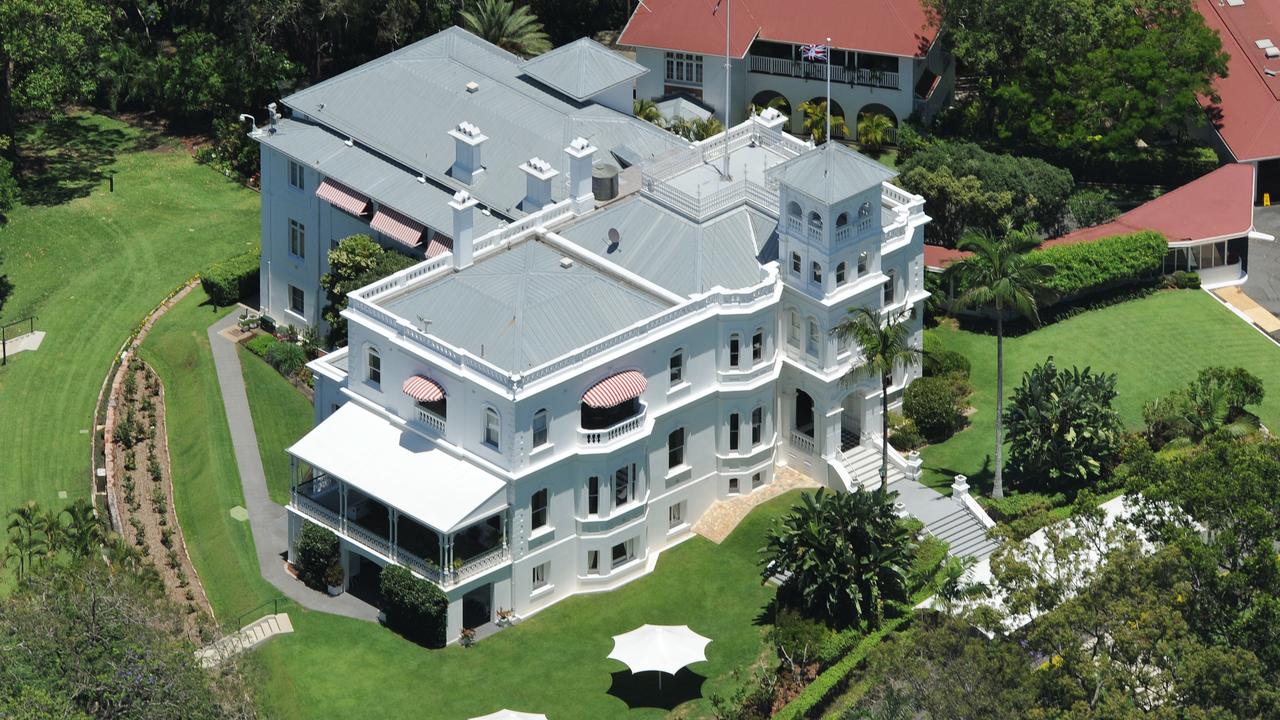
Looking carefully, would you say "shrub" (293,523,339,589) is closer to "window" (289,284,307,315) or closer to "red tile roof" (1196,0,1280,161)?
"window" (289,284,307,315)

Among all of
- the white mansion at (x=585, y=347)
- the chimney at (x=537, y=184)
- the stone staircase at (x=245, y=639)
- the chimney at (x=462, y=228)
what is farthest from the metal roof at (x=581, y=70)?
the stone staircase at (x=245, y=639)

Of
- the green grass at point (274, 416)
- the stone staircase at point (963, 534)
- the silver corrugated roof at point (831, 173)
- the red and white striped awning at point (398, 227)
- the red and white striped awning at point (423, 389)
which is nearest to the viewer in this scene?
the red and white striped awning at point (423, 389)

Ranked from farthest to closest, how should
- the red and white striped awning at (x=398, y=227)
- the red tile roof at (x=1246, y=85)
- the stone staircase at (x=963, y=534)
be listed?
the red tile roof at (x=1246, y=85) < the red and white striped awning at (x=398, y=227) < the stone staircase at (x=963, y=534)

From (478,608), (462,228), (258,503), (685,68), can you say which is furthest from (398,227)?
(685,68)

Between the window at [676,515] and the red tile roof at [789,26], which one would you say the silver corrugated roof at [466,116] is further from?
the window at [676,515]

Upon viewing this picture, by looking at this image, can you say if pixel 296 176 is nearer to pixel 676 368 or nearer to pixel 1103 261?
pixel 676 368

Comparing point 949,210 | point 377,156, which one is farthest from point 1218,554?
point 377,156
